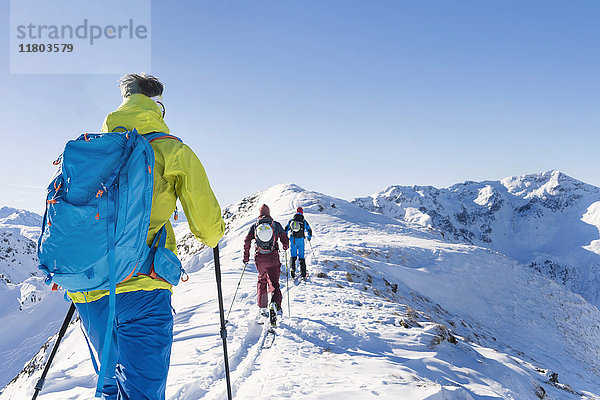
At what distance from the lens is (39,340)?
30172 mm

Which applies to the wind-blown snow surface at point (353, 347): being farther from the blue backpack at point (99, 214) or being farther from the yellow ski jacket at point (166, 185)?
the blue backpack at point (99, 214)

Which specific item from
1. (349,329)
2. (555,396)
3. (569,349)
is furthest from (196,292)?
(569,349)

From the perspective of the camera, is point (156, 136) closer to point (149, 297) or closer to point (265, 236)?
point (149, 297)

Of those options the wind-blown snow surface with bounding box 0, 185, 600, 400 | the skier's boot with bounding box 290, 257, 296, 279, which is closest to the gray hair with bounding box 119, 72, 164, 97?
the wind-blown snow surface with bounding box 0, 185, 600, 400

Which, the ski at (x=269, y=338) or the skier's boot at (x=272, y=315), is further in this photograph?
the skier's boot at (x=272, y=315)

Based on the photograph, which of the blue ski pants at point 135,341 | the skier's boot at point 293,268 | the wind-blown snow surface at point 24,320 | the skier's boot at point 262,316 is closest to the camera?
the blue ski pants at point 135,341

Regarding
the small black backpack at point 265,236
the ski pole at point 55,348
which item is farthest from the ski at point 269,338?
the ski pole at point 55,348

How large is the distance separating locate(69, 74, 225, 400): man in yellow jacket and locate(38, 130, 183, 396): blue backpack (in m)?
0.15

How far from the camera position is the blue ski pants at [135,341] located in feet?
7.63

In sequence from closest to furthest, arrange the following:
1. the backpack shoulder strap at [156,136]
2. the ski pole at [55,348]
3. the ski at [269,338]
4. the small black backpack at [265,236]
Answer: the backpack shoulder strap at [156,136], the ski pole at [55,348], the ski at [269,338], the small black backpack at [265,236]

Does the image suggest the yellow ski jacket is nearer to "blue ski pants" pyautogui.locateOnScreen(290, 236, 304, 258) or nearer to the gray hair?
the gray hair

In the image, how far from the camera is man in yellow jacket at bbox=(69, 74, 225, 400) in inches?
92.2

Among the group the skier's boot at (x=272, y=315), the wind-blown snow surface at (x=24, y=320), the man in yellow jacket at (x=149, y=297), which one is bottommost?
the wind-blown snow surface at (x=24, y=320)

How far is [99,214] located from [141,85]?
1411 millimetres
